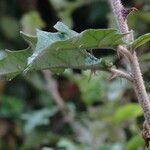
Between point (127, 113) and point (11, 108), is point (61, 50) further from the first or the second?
point (11, 108)

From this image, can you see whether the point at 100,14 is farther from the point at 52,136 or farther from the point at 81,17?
the point at 52,136

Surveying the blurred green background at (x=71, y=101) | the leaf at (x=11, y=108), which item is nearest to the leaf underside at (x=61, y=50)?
the blurred green background at (x=71, y=101)

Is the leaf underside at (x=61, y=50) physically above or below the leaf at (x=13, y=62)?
below

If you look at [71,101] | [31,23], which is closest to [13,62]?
[31,23]

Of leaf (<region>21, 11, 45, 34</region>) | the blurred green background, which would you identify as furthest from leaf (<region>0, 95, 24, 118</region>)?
leaf (<region>21, 11, 45, 34</region>)

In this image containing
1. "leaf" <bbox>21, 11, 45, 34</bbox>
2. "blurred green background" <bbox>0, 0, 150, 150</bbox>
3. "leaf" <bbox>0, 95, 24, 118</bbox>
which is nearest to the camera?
"blurred green background" <bbox>0, 0, 150, 150</bbox>

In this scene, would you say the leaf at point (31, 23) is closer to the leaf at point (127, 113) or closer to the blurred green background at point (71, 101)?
the blurred green background at point (71, 101)

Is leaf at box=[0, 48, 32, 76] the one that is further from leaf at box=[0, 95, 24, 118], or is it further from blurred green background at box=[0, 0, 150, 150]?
leaf at box=[0, 95, 24, 118]

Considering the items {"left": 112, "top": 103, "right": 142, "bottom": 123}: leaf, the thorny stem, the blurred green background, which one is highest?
the blurred green background
